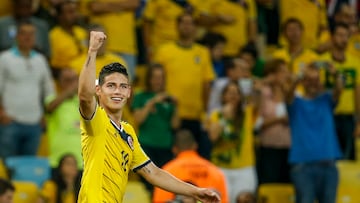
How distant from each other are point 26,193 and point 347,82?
15.0ft

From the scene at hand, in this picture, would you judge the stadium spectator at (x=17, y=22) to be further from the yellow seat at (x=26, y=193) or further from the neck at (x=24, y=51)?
the yellow seat at (x=26, y=193)

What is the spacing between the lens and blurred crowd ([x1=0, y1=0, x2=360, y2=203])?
12.0 metres

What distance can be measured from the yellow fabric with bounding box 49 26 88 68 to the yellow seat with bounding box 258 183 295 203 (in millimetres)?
2779

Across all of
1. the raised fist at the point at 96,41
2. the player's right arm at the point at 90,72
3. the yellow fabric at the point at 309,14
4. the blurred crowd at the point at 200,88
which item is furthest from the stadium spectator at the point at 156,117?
the raised fist at the point at 96,41

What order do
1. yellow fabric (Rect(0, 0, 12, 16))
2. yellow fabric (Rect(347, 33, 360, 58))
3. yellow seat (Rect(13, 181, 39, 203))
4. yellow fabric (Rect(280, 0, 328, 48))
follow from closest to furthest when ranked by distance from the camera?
yellow seat (Rect(13, 181, 39, 203)), yellow fabric (Rect(0, 0, 12, 16)), yellow fabric (Rect(347, 33, 360, 58)), yellow fabric (Rect(280, 0, 328, 48))

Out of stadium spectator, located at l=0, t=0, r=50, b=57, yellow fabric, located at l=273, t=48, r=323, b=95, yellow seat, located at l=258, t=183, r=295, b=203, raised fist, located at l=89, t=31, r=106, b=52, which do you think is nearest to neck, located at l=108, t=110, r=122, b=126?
raised fist, located at l=89, t=31, r=106, b=52

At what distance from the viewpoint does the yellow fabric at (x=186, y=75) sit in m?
13.2

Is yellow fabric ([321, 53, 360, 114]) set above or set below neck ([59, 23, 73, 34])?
below

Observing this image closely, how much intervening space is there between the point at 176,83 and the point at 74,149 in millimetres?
1831

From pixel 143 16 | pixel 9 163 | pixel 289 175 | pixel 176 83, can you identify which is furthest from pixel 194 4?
pixel 9 163

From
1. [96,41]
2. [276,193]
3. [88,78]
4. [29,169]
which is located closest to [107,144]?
[88,78]

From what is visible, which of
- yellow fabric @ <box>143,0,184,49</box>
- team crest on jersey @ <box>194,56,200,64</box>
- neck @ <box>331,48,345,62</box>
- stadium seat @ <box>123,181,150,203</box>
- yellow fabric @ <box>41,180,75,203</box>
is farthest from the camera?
yellow fabric @ <box>143,0,184,49</box>

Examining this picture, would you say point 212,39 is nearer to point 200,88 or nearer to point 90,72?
point 200,88

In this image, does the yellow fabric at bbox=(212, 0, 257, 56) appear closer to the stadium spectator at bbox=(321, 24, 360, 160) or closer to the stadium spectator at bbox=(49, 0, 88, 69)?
the stadium spectator at bbox=(321, 24, 360, 160)
